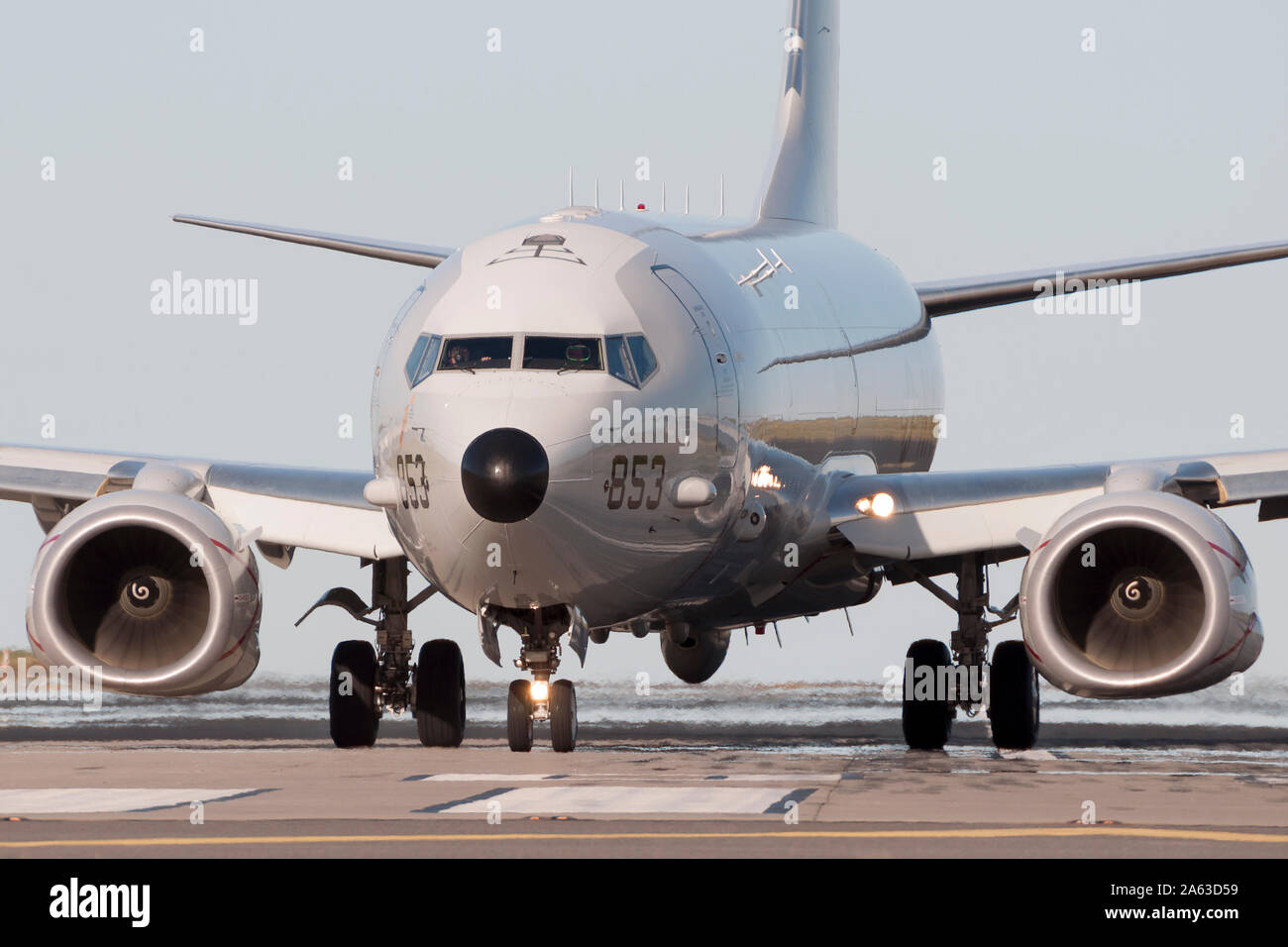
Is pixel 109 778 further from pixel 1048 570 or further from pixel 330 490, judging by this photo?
pixel 1048 570

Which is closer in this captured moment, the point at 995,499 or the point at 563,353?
the point at 563,353

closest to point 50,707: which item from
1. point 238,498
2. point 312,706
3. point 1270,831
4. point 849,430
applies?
point 312,706

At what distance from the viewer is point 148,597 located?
19.6m

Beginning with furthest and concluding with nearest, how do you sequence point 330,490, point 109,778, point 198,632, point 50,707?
point 50,707 < point 330,490 < point 198,632 < point 109,778

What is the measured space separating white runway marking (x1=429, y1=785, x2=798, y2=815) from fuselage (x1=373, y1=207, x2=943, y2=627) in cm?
204

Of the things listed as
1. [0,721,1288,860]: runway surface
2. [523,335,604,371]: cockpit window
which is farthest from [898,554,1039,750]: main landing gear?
[523,335,604,371]: cockpit window

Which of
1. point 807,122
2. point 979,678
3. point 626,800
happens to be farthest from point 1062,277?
point 626,800

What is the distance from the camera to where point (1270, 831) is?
12.4 metres

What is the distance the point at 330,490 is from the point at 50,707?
12769 millimetres

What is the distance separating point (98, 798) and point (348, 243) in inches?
419

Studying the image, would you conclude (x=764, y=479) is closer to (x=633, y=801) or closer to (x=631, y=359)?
(x=631, y=359)

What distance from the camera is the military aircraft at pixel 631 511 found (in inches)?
677

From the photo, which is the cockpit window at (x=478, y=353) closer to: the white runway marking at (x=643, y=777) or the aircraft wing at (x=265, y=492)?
the white runway marking at (x=643, y=777)
